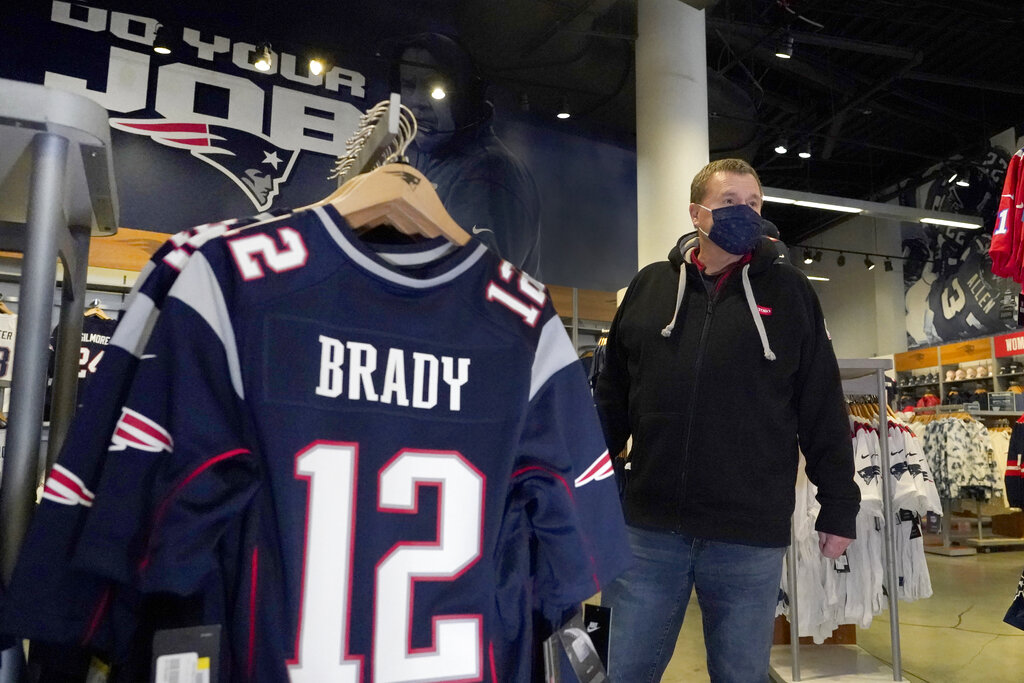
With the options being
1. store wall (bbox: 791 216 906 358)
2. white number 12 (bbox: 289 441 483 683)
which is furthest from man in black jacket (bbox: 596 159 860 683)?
store wall (bbox: 791 216 906 358)

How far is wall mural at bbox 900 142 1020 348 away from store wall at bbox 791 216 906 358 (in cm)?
20

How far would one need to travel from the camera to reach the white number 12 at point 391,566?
0.86m

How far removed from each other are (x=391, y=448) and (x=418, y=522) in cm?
10

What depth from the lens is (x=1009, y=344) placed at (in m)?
9.15

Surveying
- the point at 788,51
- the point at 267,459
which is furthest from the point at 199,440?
the point at 788,51

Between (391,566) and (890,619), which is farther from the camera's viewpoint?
(890,619)

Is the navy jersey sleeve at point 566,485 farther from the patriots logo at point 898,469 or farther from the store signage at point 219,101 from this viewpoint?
the store signage at point 219,101

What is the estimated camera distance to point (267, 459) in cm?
86

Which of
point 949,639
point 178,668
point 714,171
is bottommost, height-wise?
point 949,639

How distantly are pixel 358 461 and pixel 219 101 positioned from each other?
4.92 meters

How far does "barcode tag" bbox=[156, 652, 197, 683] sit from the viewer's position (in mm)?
766

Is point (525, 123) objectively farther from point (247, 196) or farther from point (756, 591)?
point (756, 591)

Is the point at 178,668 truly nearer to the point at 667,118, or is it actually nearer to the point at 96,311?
the point at 96,311

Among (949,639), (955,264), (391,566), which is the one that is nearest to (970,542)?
(949,639)
